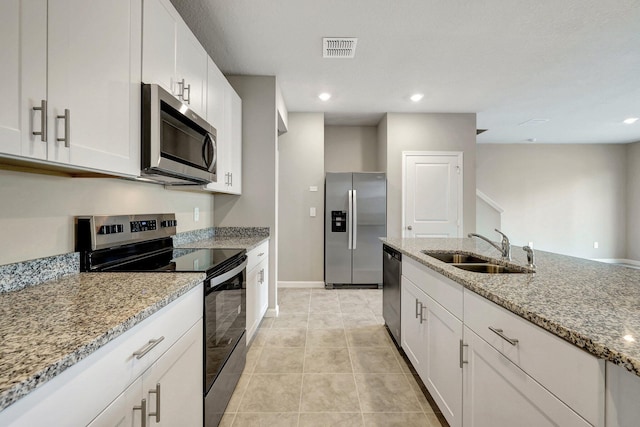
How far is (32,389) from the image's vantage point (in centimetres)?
50

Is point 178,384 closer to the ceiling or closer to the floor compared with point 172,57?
closer to the floor

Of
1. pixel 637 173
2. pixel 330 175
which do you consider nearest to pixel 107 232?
pixel 330 175

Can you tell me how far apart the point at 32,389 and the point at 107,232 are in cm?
112

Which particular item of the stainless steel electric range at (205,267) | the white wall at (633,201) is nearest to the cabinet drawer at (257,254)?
the stainless steel electric range at (205,267)

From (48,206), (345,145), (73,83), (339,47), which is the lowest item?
(48,206)

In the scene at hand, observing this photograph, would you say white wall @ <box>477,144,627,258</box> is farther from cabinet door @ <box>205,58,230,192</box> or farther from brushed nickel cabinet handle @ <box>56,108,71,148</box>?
brushed nickel cabinet handle @ <box>56,108,71,148</box>

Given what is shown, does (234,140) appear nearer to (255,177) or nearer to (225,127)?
(225,127)

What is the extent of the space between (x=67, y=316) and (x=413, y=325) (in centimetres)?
184

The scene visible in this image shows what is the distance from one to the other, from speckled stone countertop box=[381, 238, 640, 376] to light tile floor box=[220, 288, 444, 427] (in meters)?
0.92

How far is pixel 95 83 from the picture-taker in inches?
41.9

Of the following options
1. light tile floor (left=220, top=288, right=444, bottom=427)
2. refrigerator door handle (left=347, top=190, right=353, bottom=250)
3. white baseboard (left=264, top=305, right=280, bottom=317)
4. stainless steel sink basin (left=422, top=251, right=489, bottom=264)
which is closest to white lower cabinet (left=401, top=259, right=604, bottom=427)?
light tile floor (left=220, top=288, right=444, bottom=427)

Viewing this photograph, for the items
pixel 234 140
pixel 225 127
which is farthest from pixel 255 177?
pixel 225 127

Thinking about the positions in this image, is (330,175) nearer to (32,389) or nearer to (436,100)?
(436,100)

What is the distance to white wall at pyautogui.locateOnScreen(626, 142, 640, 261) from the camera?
6.11 meters
